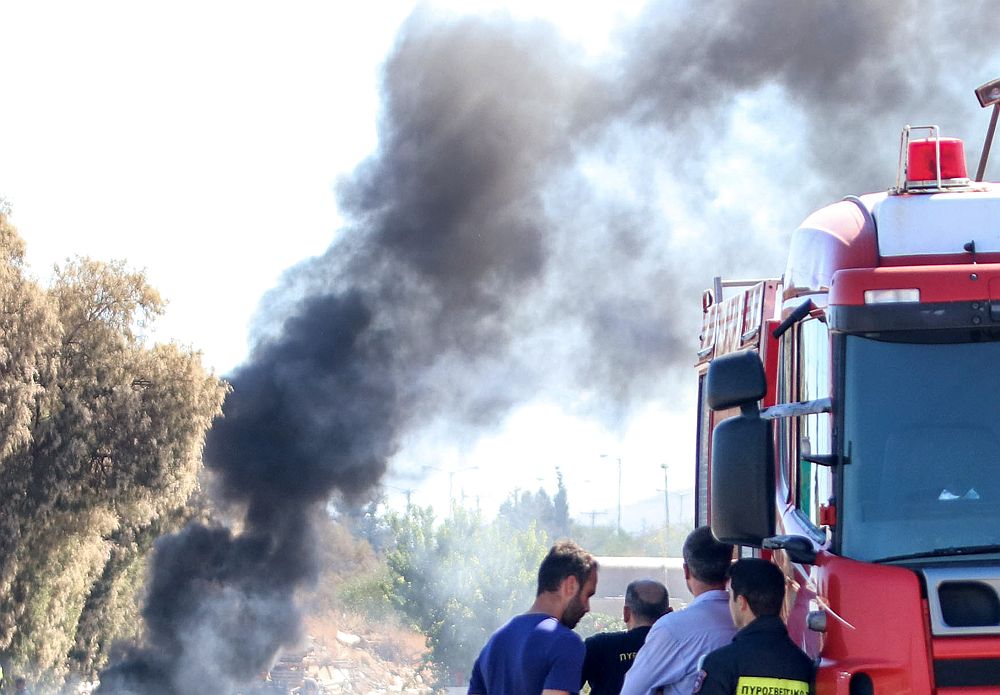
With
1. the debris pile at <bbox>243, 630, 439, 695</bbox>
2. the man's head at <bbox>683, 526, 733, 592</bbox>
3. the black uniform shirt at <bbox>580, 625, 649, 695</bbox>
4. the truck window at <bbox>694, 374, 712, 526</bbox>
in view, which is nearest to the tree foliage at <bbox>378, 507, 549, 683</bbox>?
the debris pile at <bbox>243, 630, 439, 695</bbox>

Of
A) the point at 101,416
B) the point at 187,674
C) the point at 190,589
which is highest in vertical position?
the point at 101,416

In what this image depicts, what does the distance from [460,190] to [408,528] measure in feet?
93.8

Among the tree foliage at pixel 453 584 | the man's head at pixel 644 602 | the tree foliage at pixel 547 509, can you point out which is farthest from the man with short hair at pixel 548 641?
the tree foliage at pixel 547 509

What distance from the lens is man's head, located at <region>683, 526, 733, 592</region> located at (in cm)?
450

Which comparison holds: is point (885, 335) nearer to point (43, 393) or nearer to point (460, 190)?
point (43, 393)

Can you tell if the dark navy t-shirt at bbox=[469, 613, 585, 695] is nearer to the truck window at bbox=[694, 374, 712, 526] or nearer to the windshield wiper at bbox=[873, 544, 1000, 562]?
the windshield wiper at bbox=[873, 544, 1000, 562]

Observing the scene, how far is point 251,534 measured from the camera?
31750mm

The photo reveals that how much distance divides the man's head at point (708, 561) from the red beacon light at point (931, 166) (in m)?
1.36

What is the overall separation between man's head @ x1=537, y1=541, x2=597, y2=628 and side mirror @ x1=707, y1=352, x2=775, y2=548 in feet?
2.92

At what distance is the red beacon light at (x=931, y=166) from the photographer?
4.38 m

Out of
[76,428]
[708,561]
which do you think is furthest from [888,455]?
[76,428]

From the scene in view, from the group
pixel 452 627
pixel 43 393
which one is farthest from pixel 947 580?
pixel 452 627

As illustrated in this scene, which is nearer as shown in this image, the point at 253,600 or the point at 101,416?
the point at 101,416

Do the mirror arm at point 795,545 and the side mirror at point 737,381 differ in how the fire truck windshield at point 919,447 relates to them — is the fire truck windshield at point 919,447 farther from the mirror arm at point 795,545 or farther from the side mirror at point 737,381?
the side mirror at point 737,381
